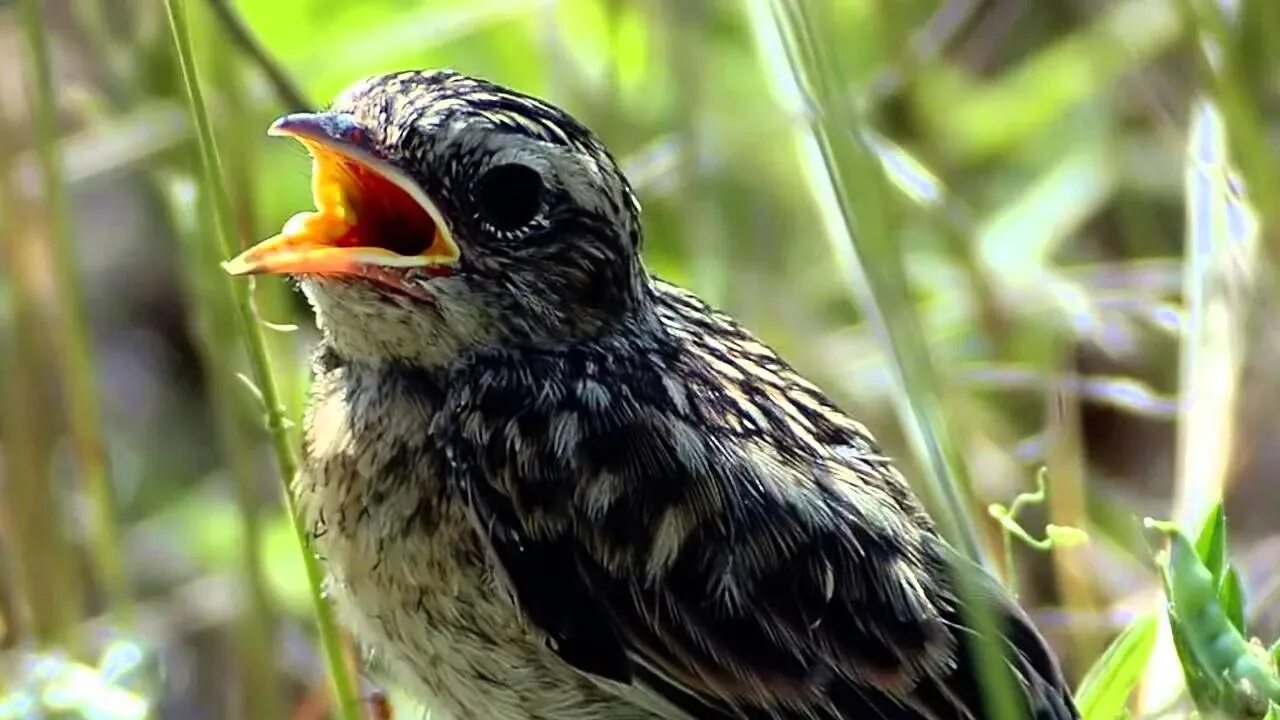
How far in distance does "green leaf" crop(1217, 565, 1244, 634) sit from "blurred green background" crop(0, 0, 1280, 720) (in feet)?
1.47

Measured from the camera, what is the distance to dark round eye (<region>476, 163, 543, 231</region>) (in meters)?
1.74

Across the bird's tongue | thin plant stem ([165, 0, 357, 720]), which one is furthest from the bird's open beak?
thin plant stem ([165, 0, 357, 720])

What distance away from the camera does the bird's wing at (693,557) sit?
70.1 inches

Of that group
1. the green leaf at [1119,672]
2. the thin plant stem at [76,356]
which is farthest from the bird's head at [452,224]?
the green leaf at [1119,672]

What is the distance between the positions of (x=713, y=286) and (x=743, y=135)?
21.8 inches

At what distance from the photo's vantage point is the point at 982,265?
9.50 feet

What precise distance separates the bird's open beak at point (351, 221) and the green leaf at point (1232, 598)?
664mm

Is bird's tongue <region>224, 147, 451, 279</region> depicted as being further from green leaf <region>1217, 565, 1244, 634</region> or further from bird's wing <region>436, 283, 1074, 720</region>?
green leaf <region>1217, 565, 1244, 634</region>

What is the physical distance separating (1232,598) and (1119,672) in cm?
22

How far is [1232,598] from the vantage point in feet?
4.80

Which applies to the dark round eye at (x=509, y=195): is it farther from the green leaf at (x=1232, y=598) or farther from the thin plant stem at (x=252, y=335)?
the green leaf at (x=1232, y=598)

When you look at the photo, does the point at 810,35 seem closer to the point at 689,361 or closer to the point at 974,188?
the point at 689,361

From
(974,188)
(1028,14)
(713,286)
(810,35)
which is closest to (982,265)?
(713,286)

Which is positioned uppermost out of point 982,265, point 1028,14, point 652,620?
point 1028,14
